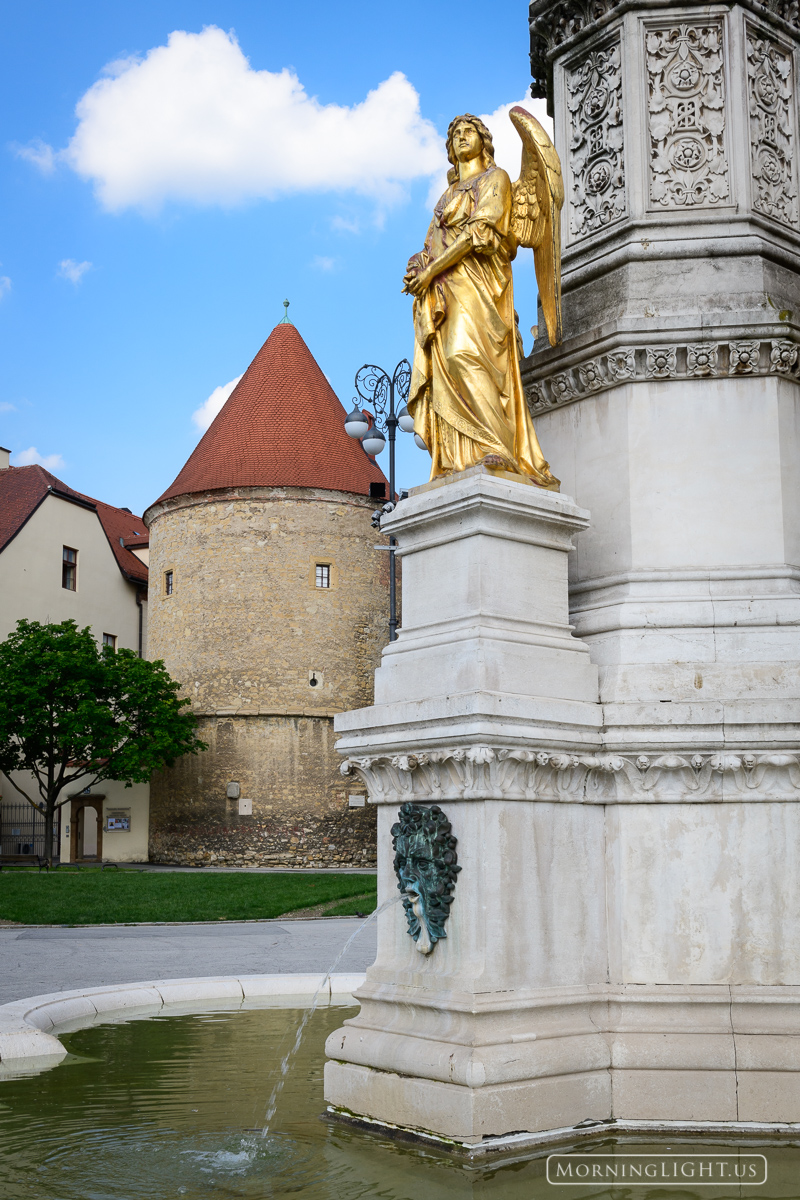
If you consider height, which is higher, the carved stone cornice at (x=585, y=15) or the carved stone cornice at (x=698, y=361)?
the carved stone cornice at (x=585, y=15)

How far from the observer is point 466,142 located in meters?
5.94

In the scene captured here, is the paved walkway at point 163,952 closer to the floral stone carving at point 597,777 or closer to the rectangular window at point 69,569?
the floral stone carving at point 597,777

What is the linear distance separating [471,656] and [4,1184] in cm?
255

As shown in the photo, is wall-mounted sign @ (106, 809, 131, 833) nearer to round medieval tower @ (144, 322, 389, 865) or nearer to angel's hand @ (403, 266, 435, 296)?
round medieval tower @ (144, 322, 389, 865)

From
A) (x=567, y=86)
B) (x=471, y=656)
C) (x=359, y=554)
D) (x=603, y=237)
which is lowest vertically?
(x=471, y=656)

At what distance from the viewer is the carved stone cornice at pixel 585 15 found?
630 cm

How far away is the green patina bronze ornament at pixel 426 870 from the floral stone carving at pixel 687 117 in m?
3.33

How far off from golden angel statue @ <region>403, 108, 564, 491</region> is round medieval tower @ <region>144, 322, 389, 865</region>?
1231 inches

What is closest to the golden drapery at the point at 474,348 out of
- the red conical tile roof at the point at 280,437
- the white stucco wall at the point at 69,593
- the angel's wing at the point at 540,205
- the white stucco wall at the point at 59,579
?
the angel's wing at the point at 540,205

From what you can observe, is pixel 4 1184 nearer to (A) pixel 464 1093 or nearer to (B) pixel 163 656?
(A) pixel 464 1093

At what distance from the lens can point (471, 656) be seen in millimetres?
4965

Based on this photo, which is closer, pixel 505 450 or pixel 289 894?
pixel 505 450

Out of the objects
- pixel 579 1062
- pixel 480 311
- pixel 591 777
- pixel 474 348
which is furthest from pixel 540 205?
pixel 579 1062

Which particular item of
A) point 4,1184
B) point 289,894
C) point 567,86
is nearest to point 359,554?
point 289,894
